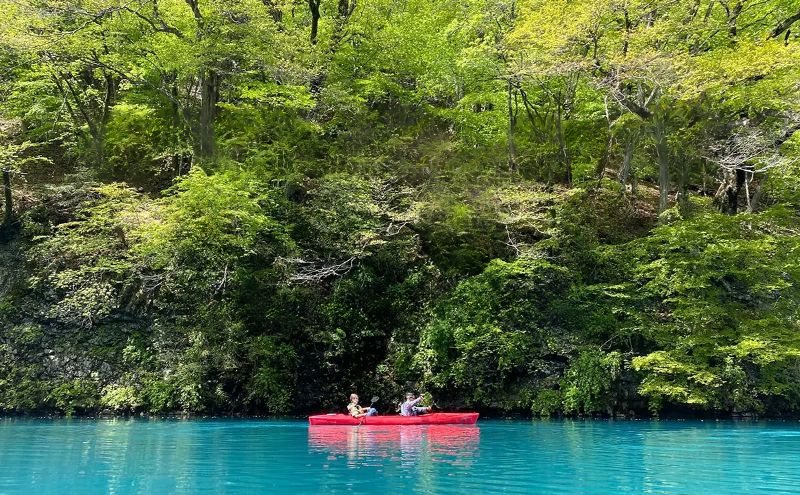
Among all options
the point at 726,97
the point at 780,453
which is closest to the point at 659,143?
the point at 726,97

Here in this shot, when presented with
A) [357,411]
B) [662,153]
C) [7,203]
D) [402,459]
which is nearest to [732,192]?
[662,153]

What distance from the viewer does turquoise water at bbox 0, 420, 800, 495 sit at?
7480 millimetres

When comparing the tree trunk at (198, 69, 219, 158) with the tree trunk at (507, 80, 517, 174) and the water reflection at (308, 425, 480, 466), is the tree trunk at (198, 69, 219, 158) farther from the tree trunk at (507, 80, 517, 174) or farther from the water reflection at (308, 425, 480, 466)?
the water reflection at (308, 425, 480, 466)

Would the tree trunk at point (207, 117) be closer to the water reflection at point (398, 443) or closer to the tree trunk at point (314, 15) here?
the tree trunk at point (314, 15)

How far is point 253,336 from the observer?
18.3 meters

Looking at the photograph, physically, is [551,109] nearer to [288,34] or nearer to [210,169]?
[288,34]

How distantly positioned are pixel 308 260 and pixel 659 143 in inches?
434

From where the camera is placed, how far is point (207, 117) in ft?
67.8

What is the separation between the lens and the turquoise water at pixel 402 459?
748 centimetres

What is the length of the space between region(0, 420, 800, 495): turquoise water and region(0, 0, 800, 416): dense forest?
2412 millimetres

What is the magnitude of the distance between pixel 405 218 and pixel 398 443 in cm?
786

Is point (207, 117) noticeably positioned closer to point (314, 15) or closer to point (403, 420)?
point (314, 15)

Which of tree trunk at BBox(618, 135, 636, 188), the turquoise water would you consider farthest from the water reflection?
tree trunk at BBox(618, 135, 636, 188)

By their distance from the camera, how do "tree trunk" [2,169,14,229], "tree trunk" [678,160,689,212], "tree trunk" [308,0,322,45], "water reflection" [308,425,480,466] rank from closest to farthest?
1. "water reflection" [308,425,480,466]
2. "tree trunk" [678,160,689,212]
3. "tree trunk" [2,169,14,229]
4. "tree trunk" [308,0,322,45]
